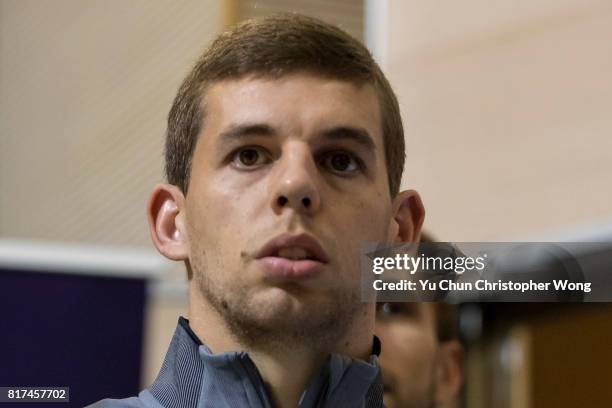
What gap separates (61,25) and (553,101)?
0.79m

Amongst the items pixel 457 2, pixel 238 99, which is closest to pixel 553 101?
pixel 457 2

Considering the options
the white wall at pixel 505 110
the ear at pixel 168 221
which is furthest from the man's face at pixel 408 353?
the white wall at pixel 505 110

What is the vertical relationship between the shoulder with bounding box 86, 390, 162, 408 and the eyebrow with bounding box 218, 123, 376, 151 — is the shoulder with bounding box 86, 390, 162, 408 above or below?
below

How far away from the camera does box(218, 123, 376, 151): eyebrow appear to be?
2.42 ft

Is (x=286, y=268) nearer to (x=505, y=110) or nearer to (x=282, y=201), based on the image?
(x=282, y=201)

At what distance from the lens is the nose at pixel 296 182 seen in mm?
710

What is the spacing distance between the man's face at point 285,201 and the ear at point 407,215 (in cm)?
4

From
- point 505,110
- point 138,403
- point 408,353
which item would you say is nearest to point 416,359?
point 408,353

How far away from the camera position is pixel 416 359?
1.06 meters

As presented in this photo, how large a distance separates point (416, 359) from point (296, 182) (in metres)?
0.41

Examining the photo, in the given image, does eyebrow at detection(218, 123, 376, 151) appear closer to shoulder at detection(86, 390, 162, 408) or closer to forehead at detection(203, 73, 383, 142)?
forehead at detection(203, 73, 383, 142)

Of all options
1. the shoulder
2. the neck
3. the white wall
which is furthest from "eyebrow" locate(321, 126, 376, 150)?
the white wall

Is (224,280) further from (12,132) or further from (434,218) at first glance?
(12,132)

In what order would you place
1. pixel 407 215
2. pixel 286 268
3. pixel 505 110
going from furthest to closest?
pixel 505 110
pixel 407 215
pixel 286 268
